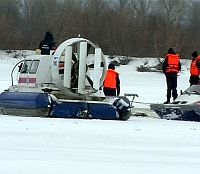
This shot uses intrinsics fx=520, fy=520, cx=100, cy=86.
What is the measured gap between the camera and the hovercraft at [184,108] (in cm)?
1175

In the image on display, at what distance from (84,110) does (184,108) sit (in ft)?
7.50

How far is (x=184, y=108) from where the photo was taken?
11844 millimetres

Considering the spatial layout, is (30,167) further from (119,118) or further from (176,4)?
(176,4)

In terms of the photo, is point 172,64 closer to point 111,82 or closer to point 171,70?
point 171,70

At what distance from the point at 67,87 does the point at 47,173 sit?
6.96 meters

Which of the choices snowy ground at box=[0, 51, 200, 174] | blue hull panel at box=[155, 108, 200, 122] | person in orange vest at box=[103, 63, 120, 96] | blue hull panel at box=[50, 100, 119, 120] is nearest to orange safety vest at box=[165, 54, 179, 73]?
person in orange vest at box=[103, 63, 120, 96]

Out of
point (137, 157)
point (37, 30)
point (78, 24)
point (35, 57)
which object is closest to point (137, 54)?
point (78, 24)

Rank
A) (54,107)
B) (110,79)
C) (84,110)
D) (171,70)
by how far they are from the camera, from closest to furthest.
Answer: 1. (54,107)
2. (84,110)
3. (110,79)
4. (171,70)

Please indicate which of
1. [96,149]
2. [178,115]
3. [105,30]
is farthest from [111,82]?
[105,30]

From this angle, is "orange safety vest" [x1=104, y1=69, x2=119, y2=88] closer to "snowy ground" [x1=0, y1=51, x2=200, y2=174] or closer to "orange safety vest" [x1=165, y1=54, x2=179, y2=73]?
"orange safety vest" [x1=165, y1=54, x2=179, y2=73]

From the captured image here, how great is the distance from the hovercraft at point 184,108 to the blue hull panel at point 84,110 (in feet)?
4.05

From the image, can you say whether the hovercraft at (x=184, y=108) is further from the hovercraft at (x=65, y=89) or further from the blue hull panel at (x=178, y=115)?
the hovercraft at (x=65, y=89)

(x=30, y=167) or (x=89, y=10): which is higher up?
(x=89, y=10)

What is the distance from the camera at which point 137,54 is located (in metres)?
40.9
